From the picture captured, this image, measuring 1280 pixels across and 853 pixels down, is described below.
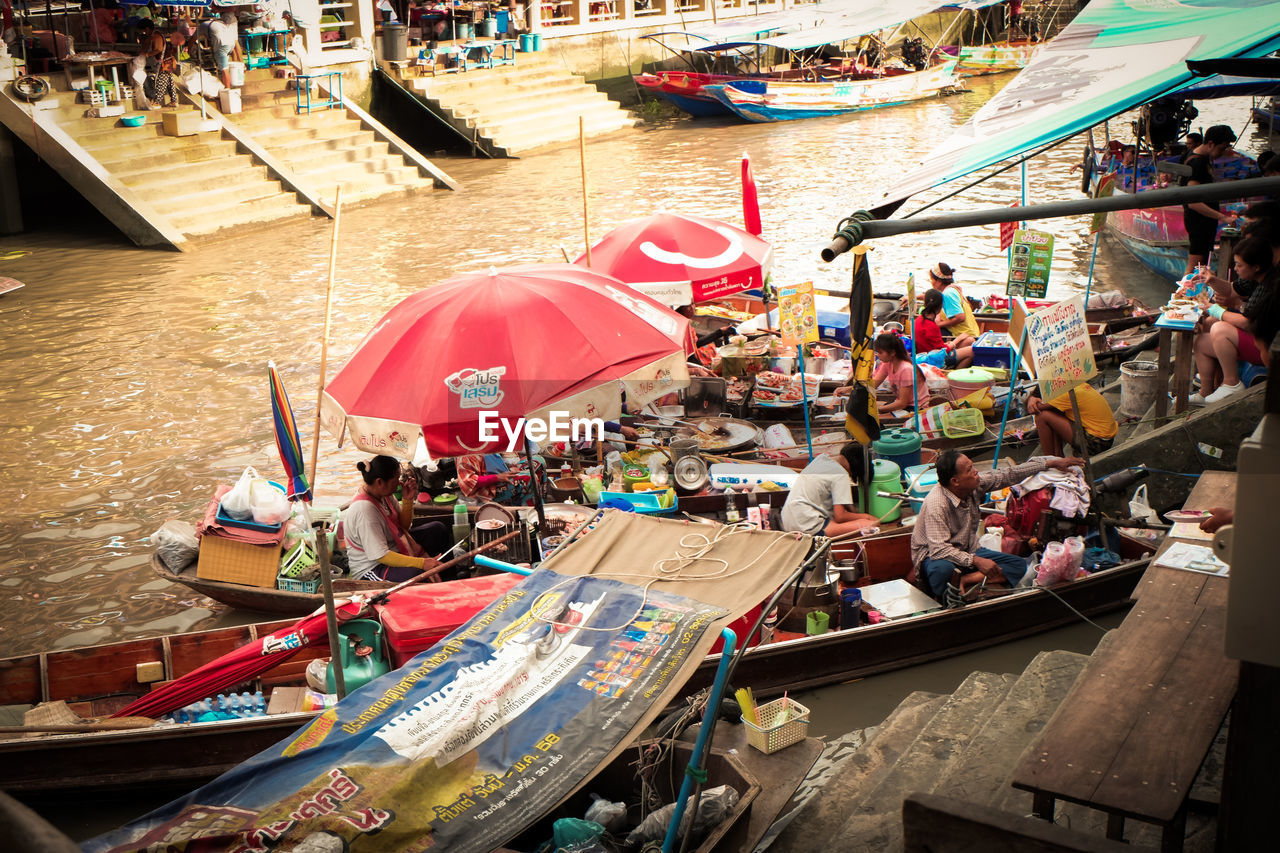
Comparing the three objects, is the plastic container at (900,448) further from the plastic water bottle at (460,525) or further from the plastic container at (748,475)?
the plastic water bottle at (460,525)

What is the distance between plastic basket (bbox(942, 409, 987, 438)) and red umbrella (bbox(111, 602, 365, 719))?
533 centimetres

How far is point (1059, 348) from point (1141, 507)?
4.20ft

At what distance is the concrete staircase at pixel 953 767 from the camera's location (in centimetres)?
376

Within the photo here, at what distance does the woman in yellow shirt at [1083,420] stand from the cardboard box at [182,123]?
1634cm

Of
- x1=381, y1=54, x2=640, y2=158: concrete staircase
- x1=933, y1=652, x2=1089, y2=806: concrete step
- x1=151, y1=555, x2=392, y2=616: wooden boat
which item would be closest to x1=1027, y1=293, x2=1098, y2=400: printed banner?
x1=933, y1=652, x2=1089, y2=806: concrete step

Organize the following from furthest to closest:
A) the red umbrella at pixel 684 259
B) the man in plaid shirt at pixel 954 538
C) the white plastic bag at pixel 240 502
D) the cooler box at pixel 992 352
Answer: the cooler box at pixel 992 352 → the red umbrella at pixel 684 259 → the white plastic bag at pixel 240 502 → the man in plaid shirt at pixel 954 538

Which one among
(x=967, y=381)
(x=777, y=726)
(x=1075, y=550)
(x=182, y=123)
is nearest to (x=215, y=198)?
(x=182, y=123)

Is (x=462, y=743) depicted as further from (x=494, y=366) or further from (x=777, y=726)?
(x=494, y=366)

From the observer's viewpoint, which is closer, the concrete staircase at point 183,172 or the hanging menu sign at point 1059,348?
the hanging menu sign at point 1059,348

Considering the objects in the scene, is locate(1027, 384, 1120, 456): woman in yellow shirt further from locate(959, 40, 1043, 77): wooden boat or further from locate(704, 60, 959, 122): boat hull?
locate(959, 40, 1043, 77): wooden boat

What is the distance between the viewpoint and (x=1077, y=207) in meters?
3.82

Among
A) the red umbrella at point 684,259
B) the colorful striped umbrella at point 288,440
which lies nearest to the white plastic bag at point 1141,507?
the red umbrella at point 684,259

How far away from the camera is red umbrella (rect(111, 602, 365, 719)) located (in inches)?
232

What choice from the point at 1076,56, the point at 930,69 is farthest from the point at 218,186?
the point at 930,69
